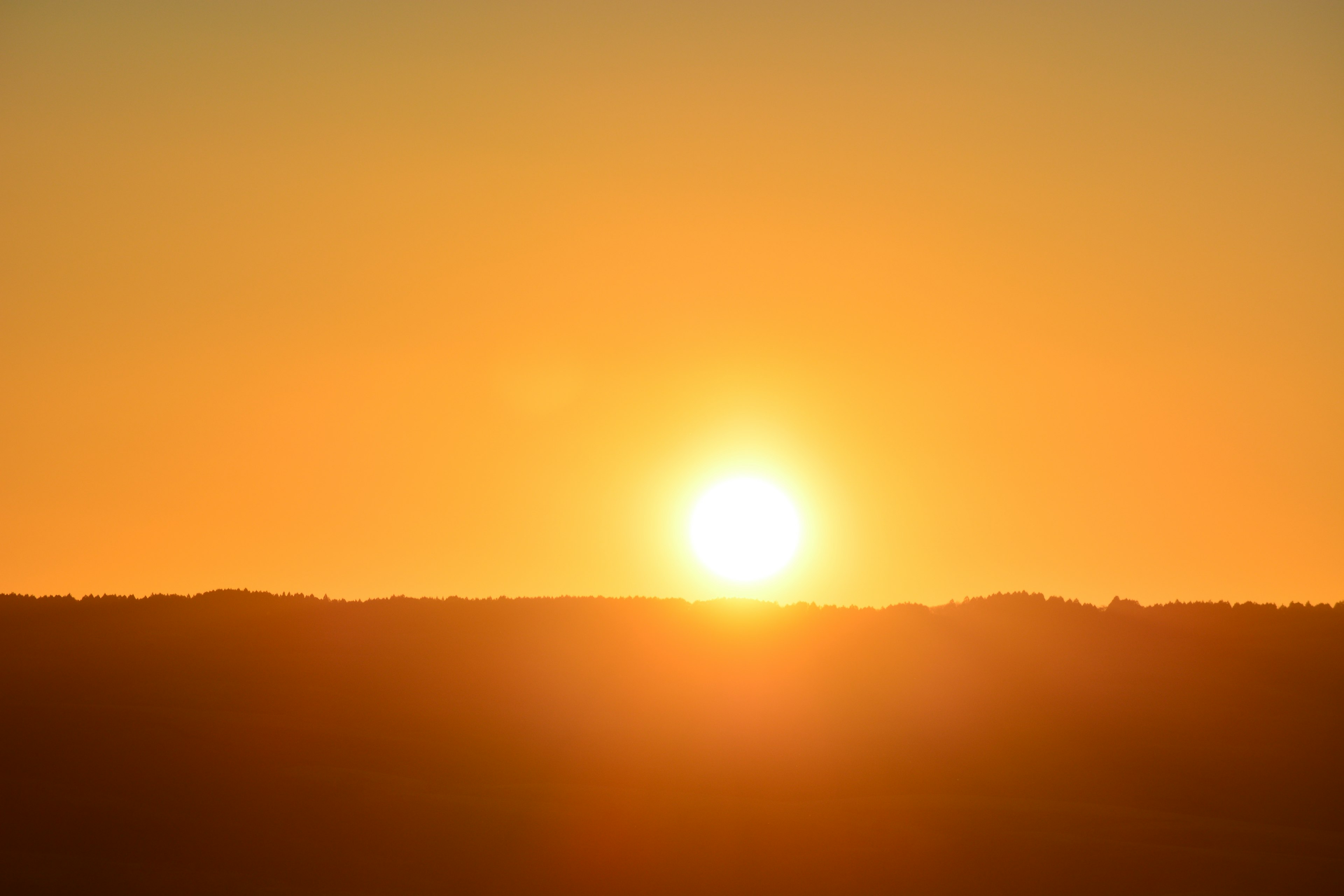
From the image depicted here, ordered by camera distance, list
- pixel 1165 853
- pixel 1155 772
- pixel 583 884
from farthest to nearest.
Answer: pixel 1155 772 → pixel 1165 853 → pixel 583 884

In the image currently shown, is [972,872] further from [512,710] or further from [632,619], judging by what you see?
[632,619]

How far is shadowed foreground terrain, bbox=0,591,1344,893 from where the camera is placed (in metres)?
21.4

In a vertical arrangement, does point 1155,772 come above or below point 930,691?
below

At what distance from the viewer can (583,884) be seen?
824 inches

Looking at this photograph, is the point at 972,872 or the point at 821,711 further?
the point at 821,711

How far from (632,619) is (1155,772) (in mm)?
12725

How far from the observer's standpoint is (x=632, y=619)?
32812 millimetres

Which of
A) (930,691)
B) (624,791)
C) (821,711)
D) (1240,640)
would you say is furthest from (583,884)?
(1240,640)

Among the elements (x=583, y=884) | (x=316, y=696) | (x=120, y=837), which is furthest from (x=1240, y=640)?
(x=120, y=837)

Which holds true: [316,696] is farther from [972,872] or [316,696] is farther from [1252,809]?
[1252,809]

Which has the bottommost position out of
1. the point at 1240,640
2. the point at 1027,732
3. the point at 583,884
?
the point at 583,884

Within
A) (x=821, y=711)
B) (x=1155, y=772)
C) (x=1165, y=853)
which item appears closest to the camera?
(x=1165, y=853)

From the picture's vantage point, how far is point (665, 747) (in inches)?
1037

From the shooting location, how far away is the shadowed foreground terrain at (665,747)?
70.1ft
